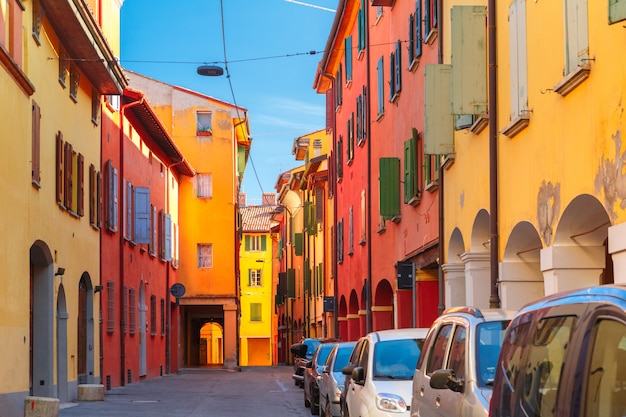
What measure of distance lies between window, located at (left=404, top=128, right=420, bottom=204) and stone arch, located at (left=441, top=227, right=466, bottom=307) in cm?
320

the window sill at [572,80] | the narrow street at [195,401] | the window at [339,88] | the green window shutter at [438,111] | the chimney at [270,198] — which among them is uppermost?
the chimney at [270,198]

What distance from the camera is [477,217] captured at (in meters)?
17.4

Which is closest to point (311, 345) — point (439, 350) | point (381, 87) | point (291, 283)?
point (381, 87)

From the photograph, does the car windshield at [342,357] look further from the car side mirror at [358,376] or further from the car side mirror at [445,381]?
the car side mirror at [445,381]

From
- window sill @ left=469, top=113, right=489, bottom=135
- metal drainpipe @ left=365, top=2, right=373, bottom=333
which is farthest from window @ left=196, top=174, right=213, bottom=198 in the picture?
window sill @ left=469, top=113, right=489, bottom=135

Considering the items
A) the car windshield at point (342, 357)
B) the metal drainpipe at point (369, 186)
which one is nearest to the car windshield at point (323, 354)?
the car windshield at point (342, 357)

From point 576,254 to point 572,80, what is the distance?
2.22 meters

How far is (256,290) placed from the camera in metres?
85.4

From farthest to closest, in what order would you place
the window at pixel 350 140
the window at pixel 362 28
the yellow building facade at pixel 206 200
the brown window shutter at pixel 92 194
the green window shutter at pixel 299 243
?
the green window shutter at pixel 299 243, the yellow building facade at pixel 206 200, the window at pixel 350 140, the window at pixel 362 28, the brown window shutter at pixel 92 194

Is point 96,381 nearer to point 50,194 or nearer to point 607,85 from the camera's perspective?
point 50,194

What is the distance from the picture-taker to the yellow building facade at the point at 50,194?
19.1 meters

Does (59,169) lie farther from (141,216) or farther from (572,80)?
(572,80)

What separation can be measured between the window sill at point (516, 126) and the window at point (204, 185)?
3824cm

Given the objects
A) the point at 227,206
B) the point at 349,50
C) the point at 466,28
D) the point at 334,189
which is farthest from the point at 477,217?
the point at 227,206
